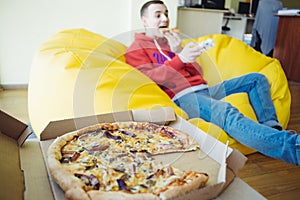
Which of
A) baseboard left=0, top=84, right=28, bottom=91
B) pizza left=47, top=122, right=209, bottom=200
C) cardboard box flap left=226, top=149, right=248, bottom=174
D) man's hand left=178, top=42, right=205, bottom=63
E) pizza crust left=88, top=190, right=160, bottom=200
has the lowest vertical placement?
baseboard left=0, top=84, right=28, bottom=91

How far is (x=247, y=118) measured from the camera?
1227mm

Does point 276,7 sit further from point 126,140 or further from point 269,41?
point 126,140

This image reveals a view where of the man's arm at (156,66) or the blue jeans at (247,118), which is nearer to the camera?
the blue jeans at (247,118)

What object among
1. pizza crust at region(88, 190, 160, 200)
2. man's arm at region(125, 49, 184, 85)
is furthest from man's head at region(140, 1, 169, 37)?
pizza crust at region(88, 190, 160, 200)

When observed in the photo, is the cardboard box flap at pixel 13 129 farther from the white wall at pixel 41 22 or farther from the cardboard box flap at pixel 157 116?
the white wall at pixel 41 22

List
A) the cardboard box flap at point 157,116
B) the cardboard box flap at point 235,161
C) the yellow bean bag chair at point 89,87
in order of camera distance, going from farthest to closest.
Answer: the yellow bean bag chair at point 89,87, the cardboard box flap at point 157,116, the cardboard box flap at point 235,161

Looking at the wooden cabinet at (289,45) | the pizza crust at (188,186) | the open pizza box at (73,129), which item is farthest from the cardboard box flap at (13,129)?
the wooden cabinet at (289,45)

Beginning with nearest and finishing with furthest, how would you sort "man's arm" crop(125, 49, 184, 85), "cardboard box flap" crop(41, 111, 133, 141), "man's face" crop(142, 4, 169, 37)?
"cardboard box flap" crop(41, 111, 133, 141)
"man's arm" crop(125, 49, 184, 85)
"man's face" crop(142, 4, 169, 37)

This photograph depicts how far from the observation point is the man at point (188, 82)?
1.28m

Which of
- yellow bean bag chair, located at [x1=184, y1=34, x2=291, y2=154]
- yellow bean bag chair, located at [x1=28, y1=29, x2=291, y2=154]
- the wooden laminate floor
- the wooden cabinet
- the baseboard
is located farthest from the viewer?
the wooden cabinet

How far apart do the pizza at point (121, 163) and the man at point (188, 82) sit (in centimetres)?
56

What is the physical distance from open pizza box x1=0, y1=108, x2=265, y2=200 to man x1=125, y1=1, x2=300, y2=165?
51 centimetres

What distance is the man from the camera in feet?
4.20

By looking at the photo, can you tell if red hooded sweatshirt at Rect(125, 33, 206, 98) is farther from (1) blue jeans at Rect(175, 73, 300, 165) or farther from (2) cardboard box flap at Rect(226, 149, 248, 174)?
(2) cardboard box flap at Rect(226, 149, 248, 174)
